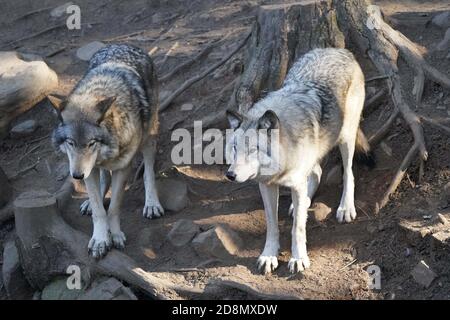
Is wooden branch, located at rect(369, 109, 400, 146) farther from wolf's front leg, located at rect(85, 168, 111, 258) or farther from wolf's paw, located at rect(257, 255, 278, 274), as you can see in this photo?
wolf's front leg, located at rect(85, 168, 111, 258)

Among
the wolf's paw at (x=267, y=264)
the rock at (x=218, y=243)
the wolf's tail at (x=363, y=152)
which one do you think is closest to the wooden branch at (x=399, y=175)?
the wolf's tail at (x=363, y=152)

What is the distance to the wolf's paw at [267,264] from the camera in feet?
18.4

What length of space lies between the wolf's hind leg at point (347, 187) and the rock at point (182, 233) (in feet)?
Answer: 4.54

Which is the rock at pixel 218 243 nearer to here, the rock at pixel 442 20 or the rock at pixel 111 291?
the rock at pixel 111 291

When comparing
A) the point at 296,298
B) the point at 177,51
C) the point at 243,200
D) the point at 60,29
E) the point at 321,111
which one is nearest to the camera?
the point at 296,298

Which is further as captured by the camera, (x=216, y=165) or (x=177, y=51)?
(x=177, y=51)

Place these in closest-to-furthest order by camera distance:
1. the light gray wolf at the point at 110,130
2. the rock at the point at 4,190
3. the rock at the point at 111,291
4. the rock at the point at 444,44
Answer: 1. the light gray wolf at the point at 110,130
2. the rock at the point at 111,291
3. the rock at the point at 444,44
4. the rock at the point at 4,190

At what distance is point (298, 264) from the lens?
18.2 feet

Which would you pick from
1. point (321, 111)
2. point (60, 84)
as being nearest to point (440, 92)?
point (321, 111)

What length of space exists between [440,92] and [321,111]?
1.75 meters

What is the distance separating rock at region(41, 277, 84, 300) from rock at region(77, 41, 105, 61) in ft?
14.5

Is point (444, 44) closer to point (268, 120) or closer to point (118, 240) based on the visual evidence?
point (268, 120)

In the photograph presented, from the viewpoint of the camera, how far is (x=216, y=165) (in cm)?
727
